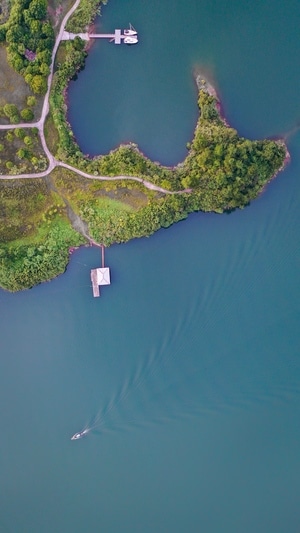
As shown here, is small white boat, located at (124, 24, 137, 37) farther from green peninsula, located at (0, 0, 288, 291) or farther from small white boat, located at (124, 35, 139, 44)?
green peninsula, located at (0, 0, 288, 291)

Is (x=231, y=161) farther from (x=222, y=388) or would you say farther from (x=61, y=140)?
(x=222, y=388)

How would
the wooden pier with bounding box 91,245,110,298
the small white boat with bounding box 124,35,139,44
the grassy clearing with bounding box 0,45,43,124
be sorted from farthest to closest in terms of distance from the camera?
the wooden pier with bounding box 91,245,110,298 < the small white boat with bounding box 124,35,139,44 < the grassy clearing with bounding box 0,45,43,124

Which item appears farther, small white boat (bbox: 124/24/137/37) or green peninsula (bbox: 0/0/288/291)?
small white boat (bbox: 124/24/137/37)

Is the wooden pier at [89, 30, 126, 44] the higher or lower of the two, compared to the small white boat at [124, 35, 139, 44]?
Result: higher


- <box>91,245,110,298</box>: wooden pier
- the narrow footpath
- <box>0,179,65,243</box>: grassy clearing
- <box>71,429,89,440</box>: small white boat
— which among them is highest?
the narrow footpath

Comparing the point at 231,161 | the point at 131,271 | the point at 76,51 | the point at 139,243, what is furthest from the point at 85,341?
the point at 76,51

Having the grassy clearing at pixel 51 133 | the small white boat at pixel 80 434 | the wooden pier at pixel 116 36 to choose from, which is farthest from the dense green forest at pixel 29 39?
the small white boat at pixel 80 434

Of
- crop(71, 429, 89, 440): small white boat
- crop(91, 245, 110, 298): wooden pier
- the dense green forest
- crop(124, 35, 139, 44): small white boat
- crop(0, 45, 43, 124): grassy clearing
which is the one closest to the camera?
the dense green forest

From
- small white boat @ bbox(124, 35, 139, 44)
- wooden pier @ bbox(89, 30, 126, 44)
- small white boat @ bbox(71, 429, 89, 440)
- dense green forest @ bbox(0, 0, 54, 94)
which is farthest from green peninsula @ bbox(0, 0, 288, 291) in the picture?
small white boat @ bbox(71, 429, 89, 440)
